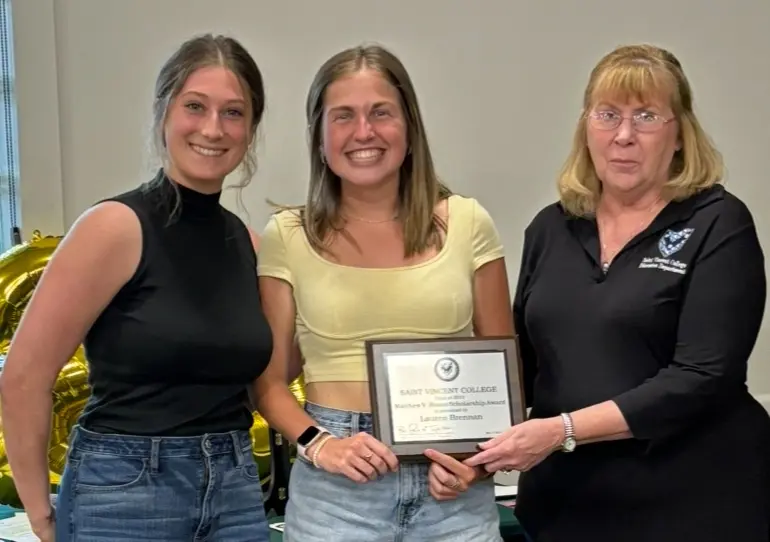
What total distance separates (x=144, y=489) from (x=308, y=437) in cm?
26

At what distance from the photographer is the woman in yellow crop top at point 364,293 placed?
1.42 metres

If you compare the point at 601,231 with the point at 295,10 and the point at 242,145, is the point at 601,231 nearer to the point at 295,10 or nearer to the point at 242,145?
the point at 242,145

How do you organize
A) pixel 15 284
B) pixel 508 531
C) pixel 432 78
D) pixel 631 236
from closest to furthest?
pixel 631 236 → pixel 508 531 → pixel 15 284 → pixel 432 78

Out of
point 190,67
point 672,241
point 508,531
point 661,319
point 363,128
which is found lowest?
point 508,531

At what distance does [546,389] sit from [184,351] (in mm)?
619

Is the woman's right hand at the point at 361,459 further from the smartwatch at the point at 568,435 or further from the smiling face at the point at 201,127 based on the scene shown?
the smiling face at the point at 201,127

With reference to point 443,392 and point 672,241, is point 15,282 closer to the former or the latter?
point 443,392

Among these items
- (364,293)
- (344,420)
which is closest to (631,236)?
(364,293)

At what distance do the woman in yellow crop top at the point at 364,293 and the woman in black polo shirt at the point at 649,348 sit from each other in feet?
0.41

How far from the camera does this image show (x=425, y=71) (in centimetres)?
293

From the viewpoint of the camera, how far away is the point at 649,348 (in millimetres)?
1492

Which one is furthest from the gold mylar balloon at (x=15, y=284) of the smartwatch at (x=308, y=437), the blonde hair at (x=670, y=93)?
the blonde hair at (x=670, y=93)

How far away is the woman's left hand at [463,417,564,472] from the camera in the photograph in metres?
1.41

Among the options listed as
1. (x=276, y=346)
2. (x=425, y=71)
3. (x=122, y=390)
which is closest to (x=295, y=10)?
A: (x=425, y=71)
